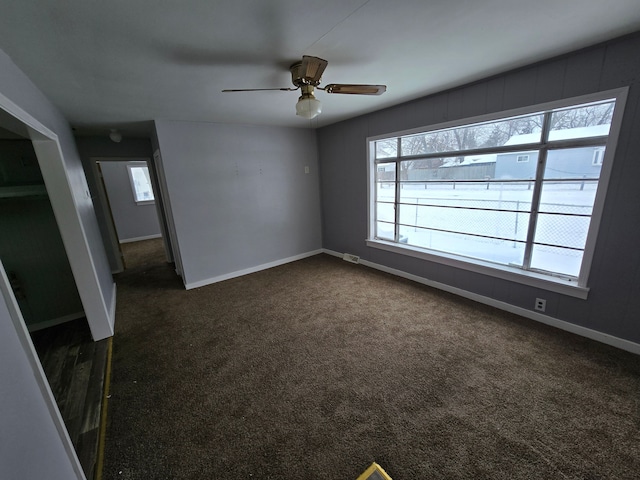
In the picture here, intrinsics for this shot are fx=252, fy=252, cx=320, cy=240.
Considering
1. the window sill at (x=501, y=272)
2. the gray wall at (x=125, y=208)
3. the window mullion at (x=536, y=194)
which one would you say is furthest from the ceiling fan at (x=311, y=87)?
the gray wall at (x=125, y=208)

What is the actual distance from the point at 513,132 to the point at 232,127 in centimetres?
348

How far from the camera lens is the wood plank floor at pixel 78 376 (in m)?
1.57

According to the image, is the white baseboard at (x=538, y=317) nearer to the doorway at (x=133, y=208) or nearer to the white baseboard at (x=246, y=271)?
the white baseboard at (x=246, y=271)

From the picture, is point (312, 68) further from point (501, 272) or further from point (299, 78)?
point (501, 272)

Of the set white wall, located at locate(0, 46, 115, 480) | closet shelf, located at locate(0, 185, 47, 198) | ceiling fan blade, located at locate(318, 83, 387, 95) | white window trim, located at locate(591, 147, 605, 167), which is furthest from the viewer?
closet shelf, located at locate(0, 185, 47, 198)

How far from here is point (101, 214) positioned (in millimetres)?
4371

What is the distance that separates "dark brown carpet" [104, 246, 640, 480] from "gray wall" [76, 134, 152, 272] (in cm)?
226

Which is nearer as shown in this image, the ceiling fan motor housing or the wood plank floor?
the wood plank floor

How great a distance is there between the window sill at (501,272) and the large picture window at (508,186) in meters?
0.02

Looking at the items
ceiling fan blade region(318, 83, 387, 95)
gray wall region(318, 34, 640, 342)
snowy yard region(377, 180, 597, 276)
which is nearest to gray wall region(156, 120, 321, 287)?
snowy yard region(377, 180, 597, 276)

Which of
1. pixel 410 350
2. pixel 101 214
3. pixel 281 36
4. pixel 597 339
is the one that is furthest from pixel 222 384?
pixel 101 214

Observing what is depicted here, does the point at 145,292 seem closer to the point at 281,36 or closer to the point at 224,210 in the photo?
the point at 224,210

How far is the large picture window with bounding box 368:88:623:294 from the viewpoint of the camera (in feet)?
7.04

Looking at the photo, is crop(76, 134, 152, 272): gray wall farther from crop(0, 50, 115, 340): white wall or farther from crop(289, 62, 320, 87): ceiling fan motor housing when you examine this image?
crop(289, 62, 320, 87): ceiling fan motor housing
